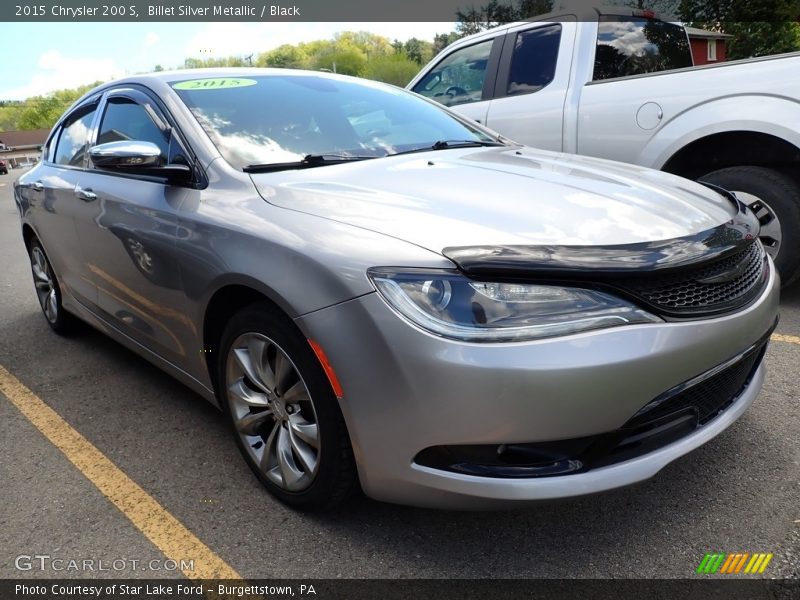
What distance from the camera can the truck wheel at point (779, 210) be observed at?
3.83 meters

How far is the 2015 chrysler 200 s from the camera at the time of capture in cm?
173

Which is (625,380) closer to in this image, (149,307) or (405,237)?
(405,237)

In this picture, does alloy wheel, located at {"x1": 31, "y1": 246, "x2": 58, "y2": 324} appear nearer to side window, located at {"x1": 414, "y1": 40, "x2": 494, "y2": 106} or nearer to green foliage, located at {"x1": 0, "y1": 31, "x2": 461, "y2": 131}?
green foliage, located at {"x1": 0, "y1": 31, "x2": 461, "y2": 131}

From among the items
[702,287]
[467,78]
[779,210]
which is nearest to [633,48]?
[467,78]

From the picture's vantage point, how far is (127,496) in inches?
97.9

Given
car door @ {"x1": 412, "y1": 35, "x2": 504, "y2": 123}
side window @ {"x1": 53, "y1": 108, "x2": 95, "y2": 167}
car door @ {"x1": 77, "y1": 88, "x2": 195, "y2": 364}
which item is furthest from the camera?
car door @ {"x1": 412, "y1": 35, "x2": 504, "y2": 123}

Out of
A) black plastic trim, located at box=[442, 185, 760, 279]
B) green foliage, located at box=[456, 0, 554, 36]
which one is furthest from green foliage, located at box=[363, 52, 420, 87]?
black plastic trim, located at box=[442, 185, 760, 279]

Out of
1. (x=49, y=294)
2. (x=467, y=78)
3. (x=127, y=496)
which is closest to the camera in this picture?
(x=127, y=496)

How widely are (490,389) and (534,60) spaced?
4020 millimetres

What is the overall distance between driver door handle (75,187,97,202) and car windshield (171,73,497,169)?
0.74 metres

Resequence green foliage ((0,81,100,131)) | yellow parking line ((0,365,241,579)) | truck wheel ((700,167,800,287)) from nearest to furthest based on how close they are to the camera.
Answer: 1. yellow parking line ((0,365,241,579))
2. truck wheel ((700,167,800,287))
3. green foliage ((0,81,100,131))

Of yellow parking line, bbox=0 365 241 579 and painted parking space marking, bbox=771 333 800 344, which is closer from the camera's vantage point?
yellow parking line, bbox=0 365 241 579

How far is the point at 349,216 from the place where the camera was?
2.06m

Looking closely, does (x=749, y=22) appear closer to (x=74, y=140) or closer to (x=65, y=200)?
(x=74, y=140)
